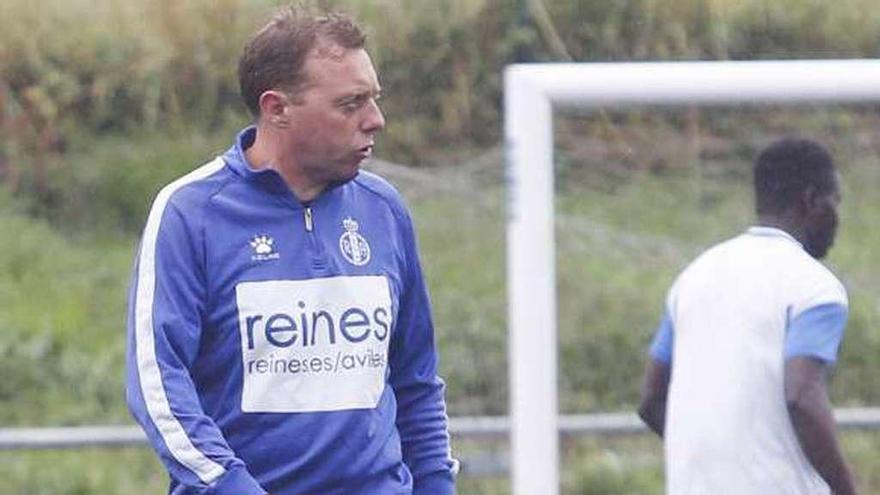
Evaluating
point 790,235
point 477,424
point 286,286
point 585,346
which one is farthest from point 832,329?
point 477,424

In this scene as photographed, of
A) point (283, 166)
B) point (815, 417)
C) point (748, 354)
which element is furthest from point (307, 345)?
point (815, 417)

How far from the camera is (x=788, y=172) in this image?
185 inches

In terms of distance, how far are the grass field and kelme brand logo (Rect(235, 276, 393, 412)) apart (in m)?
0.76

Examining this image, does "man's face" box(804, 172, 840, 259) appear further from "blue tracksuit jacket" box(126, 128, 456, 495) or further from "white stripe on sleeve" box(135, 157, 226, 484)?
"white stripe on sleeve" box(135, 157, 226, 484)

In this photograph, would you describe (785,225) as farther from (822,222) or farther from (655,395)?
(655,395)

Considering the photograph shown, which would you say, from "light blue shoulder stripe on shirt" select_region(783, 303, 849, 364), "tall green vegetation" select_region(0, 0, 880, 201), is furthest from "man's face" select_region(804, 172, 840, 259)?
"tall green vegetation" select_region(0, 0, 880, 201)

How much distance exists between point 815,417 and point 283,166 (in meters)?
1.23

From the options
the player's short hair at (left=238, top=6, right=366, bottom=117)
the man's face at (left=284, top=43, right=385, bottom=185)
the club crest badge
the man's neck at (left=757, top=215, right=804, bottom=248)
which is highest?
the player's short hair at (left=238, top=6, right=366, bottom=117)

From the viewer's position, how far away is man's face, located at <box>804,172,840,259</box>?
4617 millimetres

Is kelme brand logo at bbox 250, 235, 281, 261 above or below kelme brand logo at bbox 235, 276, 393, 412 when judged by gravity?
above

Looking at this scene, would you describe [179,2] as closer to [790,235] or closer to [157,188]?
[157,188]

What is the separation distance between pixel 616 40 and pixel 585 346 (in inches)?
173

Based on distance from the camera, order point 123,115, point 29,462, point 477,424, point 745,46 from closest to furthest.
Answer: point 477,424 < point 29,462 < point 745,46 < point 123,115

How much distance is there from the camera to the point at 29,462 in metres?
7.62
